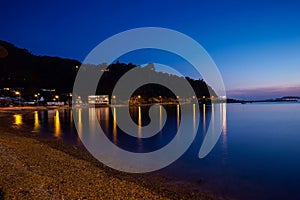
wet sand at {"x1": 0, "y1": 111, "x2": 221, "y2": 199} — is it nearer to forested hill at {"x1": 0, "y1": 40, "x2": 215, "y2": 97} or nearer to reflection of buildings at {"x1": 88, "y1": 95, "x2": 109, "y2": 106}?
forested hill at {"x1": 0, "y1": 40, "x2": 215, "y2": 97}

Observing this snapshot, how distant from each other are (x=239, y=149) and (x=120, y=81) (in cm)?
11672

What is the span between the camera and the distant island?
84250mm

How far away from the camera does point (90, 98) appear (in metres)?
107

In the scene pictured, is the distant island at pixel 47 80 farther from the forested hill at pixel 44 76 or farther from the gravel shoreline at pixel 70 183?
the gravel shoreline at pixel 70 183

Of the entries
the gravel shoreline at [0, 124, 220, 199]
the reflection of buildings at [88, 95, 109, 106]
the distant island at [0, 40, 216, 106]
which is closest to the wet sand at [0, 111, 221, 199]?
the gravel shoreline at [0, 124, 220, 199]

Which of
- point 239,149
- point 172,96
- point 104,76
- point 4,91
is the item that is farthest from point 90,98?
point 239,149

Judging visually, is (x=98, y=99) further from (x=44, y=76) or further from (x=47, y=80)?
(x=44, y=76)

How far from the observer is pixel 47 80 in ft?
415

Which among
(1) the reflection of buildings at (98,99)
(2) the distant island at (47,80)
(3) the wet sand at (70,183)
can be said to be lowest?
(3) the wet sand at (70,183)

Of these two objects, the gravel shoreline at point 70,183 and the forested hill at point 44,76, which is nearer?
the gravel shoreline at point 70,183

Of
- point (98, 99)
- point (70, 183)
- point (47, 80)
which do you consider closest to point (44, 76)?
point (47, 80)

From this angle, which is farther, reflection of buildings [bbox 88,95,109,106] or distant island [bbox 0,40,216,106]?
reflection of buildings [bbox 88,95,109,106]

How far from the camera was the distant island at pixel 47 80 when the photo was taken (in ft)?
276

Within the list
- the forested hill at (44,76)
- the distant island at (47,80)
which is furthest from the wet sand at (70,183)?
the forested hill at (44,76)
